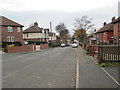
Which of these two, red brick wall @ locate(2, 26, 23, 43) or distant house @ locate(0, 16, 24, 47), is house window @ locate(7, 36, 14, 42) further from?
red brick wall @ locate(2, 26, 23, 43)

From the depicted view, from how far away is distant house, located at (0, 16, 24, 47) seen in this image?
45188 millimetres

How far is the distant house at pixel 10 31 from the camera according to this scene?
148ft

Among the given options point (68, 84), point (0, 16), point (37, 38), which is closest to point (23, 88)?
point (68, 84)

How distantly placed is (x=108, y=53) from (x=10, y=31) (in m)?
39.2

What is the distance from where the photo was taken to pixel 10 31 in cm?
4678

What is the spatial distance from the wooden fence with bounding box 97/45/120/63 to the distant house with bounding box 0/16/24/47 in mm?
36318

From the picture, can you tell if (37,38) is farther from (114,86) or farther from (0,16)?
(114,86)

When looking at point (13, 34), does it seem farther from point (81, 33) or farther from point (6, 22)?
point (81, 33)

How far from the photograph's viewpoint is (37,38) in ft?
231

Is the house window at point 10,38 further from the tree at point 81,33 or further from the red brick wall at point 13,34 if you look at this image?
the tree at point 81,33

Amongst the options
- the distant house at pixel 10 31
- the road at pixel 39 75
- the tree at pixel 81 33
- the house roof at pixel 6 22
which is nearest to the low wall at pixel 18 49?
the distant house at pixel 10 31

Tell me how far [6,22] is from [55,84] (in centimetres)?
4342

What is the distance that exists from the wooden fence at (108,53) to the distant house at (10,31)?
119 ft

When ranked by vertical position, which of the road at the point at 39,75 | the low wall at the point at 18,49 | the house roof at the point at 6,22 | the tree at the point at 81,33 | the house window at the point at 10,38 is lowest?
the road at the point at 39,75
